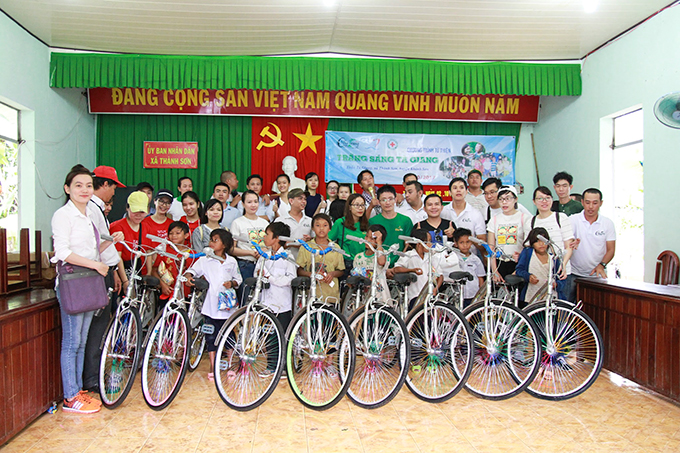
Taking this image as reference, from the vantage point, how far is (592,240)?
434cm

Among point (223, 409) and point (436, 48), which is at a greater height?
point (436, 48)

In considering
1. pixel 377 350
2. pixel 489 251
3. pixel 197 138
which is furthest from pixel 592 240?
pixel 197 138

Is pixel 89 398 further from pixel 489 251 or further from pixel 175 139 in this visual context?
pixel 175 139

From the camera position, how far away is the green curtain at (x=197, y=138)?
7.60 m

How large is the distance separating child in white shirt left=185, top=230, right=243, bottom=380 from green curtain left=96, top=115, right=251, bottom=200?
14.1 ft

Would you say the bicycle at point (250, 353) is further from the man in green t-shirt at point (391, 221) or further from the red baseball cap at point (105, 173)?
the red baseball cap at point (105, 173)

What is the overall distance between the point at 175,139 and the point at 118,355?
5222 millimetres

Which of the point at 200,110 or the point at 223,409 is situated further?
the point at 200,110

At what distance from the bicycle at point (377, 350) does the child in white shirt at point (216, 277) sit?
3.11 ft

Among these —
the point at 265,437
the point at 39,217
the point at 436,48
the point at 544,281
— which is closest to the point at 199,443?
the point at 265,437

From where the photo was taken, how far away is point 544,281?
3.83 m

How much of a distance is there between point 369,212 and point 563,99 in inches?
170

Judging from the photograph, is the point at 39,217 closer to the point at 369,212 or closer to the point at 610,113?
the point at 369,212

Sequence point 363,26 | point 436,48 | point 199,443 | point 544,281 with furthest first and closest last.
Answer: point 436,48
point 363,26
point 544,281
point 199,443
